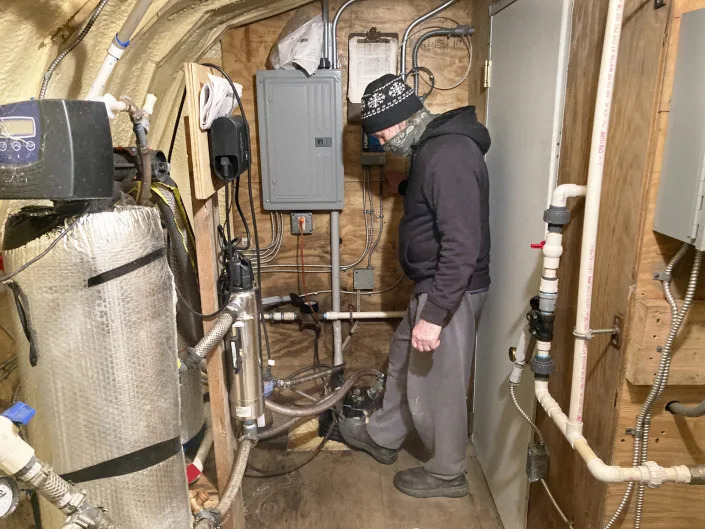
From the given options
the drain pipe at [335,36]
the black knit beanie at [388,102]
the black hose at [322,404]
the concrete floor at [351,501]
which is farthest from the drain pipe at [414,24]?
the concrete floor at [351,501]

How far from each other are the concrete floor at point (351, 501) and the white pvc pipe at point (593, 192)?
37.2 inches

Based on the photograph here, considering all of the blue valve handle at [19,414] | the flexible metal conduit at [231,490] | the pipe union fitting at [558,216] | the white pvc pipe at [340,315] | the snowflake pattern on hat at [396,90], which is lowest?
the flexible metal conduit at [231,490]

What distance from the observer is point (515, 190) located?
1.77m

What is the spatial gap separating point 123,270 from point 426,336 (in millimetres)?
1098

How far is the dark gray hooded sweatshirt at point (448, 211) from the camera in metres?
1.71

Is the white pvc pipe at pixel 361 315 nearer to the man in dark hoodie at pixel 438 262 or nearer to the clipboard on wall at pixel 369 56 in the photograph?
the man in dark hoodie at pixel 438 262

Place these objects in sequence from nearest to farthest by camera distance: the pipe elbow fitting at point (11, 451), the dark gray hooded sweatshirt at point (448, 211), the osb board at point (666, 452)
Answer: the pipe elbow fitting at point (11, 451)
the osb board at point (666, 452)
the dark gray hooded sweatshirt at point (448, 211)

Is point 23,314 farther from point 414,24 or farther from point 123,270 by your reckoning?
point 414,24

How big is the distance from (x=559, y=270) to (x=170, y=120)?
1.58 metres

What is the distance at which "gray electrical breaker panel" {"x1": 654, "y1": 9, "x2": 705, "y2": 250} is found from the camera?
906 millimetres

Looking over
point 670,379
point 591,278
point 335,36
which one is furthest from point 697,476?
point 335,36

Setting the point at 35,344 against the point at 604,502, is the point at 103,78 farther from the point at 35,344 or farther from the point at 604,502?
the point at 604,502

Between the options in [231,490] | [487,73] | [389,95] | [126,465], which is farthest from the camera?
[487,73]

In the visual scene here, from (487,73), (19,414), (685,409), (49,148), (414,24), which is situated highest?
(414,24)
